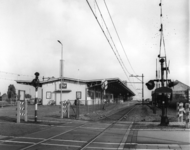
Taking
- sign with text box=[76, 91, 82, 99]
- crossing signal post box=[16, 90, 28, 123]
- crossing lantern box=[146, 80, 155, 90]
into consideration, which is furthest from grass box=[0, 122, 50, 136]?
sign with text box=[76, 91, 82, 99]

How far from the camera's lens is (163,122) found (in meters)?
14.6

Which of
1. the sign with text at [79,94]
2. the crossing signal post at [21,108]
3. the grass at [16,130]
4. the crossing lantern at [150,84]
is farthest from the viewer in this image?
the sign with text at [79,94]

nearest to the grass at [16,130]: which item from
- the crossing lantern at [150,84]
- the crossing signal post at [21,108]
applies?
the crossing signal post at [21,108]

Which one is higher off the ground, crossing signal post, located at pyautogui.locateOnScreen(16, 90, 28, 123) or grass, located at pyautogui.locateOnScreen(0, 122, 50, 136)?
crossing signal post, located at pyautogui.locateOnScreen(16, 90, 28, 123)

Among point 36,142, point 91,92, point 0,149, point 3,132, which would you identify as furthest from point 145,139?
point 91,92

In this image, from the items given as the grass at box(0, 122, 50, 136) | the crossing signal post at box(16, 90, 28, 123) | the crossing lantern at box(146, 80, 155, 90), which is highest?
the crossing lantern at box(146, 80, 155, 90)

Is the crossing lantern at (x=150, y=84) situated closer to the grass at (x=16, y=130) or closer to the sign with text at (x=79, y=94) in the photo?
the grass at (x=16, y=130)

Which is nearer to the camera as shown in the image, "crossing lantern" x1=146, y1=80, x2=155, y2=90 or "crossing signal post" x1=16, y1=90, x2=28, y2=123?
"crossing lantern" x1=146, y1=80, x2=155, y2=90

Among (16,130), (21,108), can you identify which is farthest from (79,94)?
(16,130)

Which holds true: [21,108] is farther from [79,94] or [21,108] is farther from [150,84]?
[79,94]

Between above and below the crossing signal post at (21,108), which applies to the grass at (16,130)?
below

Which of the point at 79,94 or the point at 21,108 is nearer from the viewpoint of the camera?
the point at 21,108

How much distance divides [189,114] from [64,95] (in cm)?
3207

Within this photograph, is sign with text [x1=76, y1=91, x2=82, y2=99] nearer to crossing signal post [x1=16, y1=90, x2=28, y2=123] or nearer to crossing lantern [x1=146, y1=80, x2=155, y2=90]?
crossing signal post [x1=16, y1=90, x2=28, y2=123]
